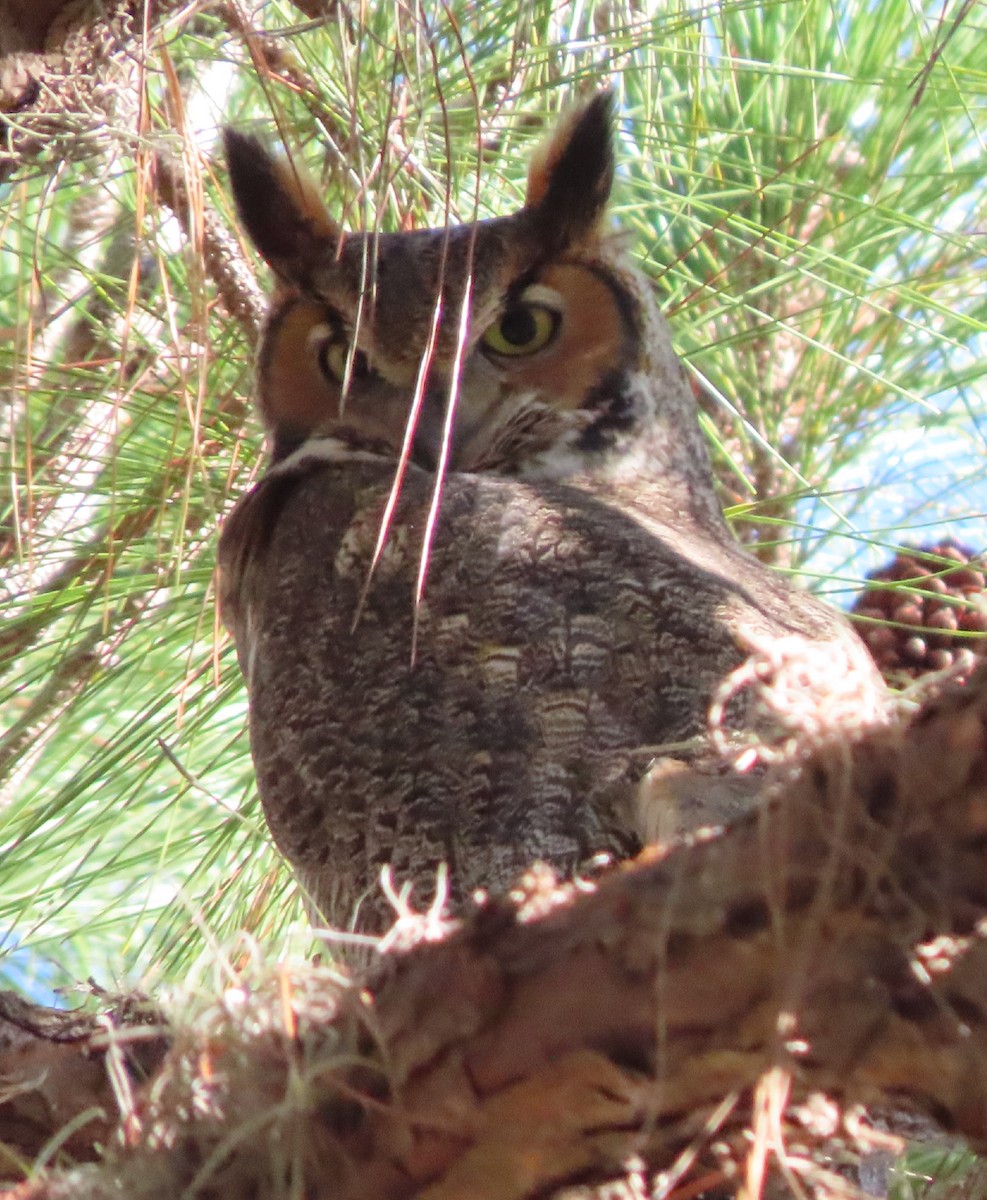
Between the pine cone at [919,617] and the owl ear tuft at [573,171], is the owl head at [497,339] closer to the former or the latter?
the owl ear tuft at [573,171]

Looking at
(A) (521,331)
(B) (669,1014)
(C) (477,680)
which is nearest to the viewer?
(B) (669,1014)

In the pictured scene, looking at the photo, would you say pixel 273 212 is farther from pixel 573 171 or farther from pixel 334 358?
pixel 573 171

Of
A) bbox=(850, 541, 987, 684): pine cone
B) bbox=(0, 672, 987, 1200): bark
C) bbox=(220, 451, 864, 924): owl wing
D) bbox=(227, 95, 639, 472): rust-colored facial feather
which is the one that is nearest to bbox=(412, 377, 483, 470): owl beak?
bbox=(227, 95, 639, 472): rust-colored facial feather

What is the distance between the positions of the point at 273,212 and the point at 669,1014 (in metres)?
1.53

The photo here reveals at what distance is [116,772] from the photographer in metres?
2.01

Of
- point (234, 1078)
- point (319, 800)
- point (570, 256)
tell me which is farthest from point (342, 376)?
point (234, 1078)

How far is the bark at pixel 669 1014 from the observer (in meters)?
0.66

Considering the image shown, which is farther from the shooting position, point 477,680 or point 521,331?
point 521,331

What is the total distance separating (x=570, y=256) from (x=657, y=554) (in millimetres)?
600

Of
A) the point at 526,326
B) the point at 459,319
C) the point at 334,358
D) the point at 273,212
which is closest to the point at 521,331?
the point at 526,326

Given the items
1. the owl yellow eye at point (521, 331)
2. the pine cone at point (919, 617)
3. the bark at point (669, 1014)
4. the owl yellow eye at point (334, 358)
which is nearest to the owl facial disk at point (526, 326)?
the owl yellow eye at point (521, 331)

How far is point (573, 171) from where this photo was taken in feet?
6.54

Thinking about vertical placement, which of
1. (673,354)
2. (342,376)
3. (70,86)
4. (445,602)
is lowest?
(445,602)

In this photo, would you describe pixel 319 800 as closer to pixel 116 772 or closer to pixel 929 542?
pixel 116 772
